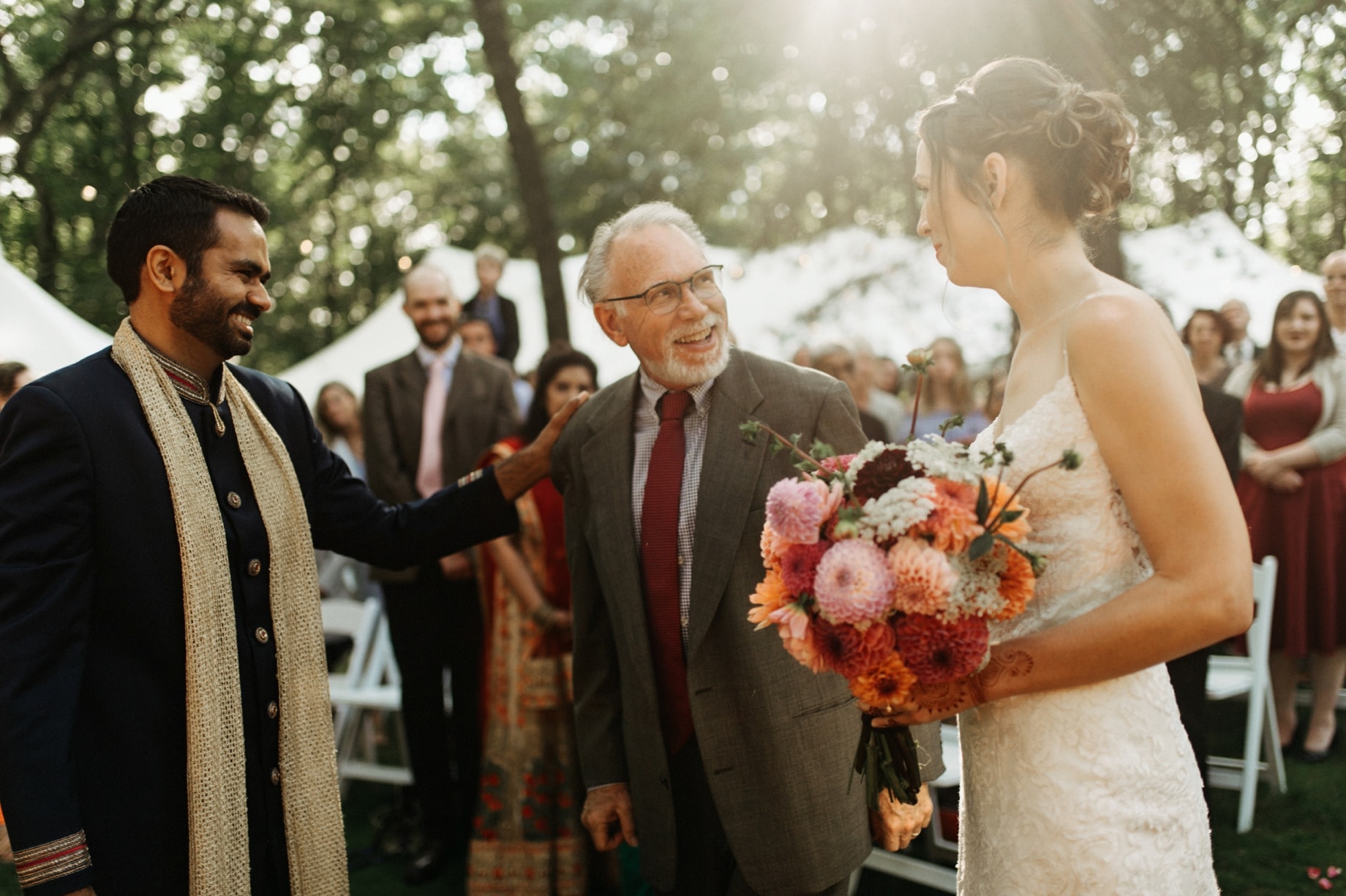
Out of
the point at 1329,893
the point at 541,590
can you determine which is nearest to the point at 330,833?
the point at 541,590

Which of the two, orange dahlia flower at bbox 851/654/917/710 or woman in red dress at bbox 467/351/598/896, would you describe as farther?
woman in red dress at bbox 467/351/598/896

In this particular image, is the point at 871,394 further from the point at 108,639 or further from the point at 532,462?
the point at 108,639

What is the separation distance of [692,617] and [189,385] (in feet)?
4.43

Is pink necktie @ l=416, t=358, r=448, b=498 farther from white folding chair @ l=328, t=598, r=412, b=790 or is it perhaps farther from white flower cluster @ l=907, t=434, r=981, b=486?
white flower cluster @ l=907, t=434, r=981, b=486

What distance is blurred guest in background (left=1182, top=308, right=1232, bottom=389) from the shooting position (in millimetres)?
7156

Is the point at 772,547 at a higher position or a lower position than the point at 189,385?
lower

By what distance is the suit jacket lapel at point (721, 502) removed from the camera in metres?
2.52

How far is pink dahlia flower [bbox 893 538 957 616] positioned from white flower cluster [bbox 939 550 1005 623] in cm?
3

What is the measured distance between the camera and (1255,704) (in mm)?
5133

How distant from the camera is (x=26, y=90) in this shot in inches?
577

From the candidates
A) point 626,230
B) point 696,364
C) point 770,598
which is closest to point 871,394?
point 626,230

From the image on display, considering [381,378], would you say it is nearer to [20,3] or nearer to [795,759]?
[795,759]

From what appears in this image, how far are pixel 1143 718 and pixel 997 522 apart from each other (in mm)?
586

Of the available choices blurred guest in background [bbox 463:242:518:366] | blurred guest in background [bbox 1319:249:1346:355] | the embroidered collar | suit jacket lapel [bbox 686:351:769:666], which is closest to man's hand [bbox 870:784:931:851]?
suit jacket lapel [bbox 686:351:769:666]
